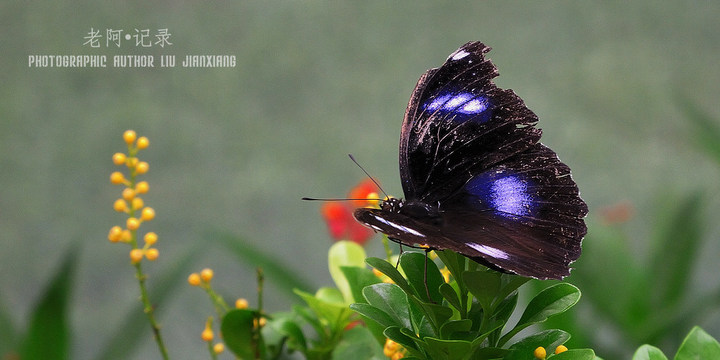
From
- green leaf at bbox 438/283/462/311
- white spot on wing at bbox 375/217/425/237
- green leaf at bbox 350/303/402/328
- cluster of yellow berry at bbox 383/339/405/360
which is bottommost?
cluster of yellow berry at bbox 383/339/405/360

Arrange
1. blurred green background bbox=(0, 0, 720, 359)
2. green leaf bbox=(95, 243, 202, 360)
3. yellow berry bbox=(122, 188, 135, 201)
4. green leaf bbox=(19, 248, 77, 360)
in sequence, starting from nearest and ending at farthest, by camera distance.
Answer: yellow berry bbox=(122, 188, 135, 201)
green leaf bbox=(19, 248, 77, 360)
green leaf bbox=(95, 243, 202, 360)
blurred green background bbox=(0, 0, 720, 359)

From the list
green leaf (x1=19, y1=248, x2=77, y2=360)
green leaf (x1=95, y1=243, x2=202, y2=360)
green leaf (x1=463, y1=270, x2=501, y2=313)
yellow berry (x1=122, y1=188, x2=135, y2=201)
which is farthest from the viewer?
green leaf (x1=95, y1=243, x2=202, y2=360)

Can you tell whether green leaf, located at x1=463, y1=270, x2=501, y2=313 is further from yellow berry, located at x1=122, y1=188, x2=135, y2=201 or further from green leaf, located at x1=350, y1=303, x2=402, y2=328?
yellow berry, located at x1=122, y1=188, x2=135, y2=201

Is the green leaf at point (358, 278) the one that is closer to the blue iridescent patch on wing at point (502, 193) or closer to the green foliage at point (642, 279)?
the blue iridescent patch on wing at point (502, 193)

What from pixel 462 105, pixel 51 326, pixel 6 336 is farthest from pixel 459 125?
pixel 6 336

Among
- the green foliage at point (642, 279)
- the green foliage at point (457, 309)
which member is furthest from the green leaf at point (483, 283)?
the green foliage at point (642, 279)

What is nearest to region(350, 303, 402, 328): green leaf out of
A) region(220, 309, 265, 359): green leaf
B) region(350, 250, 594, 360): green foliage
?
region(350, 250, 594, 360): green foliage

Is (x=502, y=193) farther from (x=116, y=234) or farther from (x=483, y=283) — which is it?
(x=116, y=234)

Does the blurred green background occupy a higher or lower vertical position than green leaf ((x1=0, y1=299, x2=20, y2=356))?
higher
